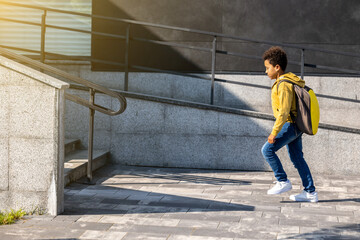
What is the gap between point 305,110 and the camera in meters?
6.88

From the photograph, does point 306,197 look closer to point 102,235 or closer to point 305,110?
point 305,110

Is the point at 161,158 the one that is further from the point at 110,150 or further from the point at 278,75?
the point at 278,75

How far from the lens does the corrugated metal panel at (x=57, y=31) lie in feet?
38.0

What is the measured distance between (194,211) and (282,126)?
145cm

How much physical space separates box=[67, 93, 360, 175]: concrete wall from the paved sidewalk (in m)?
0.65

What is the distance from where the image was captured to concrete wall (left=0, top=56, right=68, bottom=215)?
626cm

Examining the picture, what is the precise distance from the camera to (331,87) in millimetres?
10680

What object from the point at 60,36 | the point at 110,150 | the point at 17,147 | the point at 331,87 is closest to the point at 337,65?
the point at 331,87

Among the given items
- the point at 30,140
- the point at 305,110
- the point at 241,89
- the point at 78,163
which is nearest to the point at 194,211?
the point at 305,110

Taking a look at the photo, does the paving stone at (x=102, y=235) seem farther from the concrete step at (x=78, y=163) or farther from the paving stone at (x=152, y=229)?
the concrete step at (x=78, y=163)

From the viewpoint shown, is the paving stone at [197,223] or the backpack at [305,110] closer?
the paving stone at [197,223]

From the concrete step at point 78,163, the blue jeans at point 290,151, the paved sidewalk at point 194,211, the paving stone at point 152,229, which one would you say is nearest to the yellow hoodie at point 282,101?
the blue jeans at point 290,151

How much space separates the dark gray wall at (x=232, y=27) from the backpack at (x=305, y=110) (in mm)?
4342

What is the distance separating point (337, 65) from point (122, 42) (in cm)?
417
